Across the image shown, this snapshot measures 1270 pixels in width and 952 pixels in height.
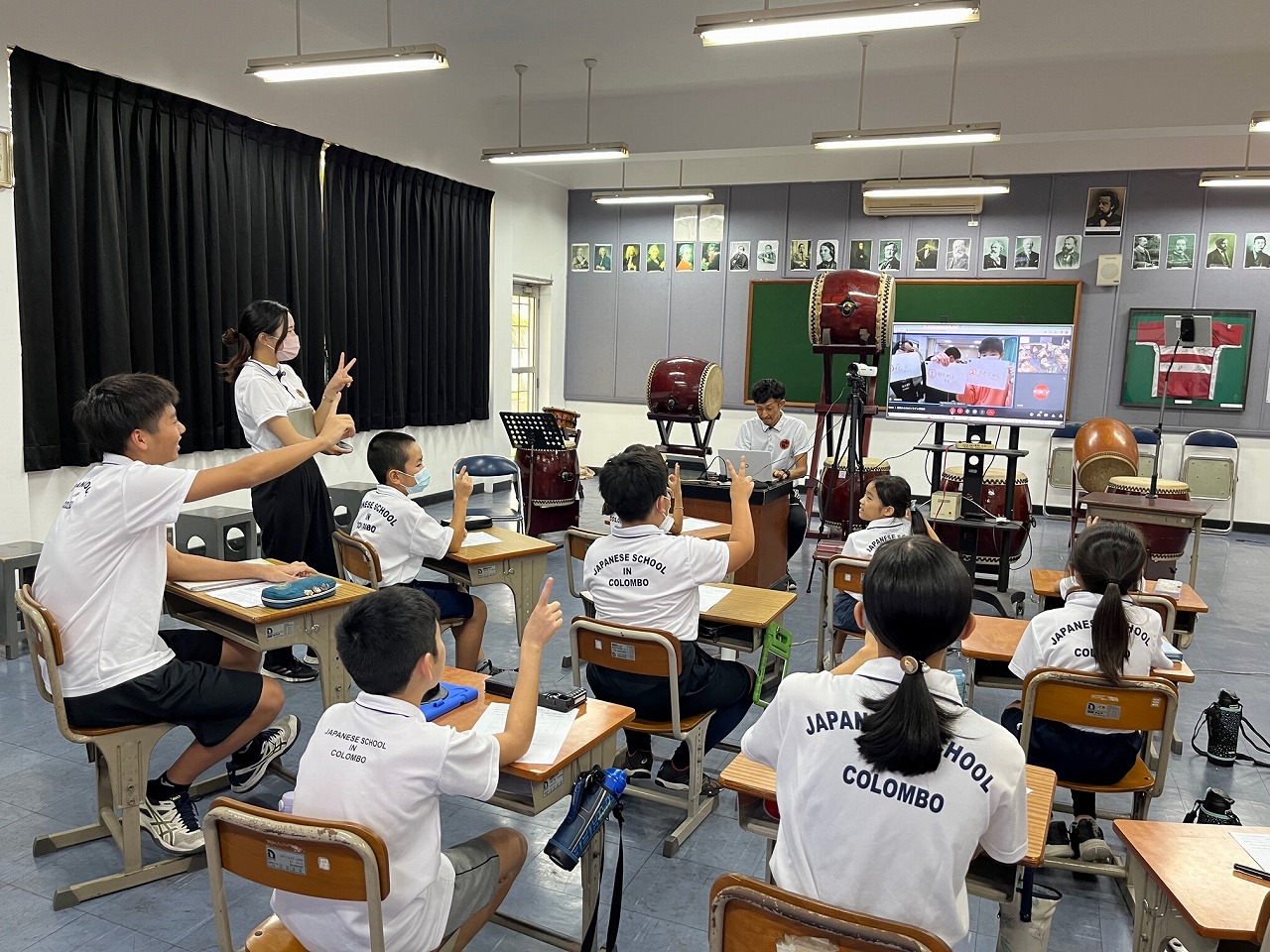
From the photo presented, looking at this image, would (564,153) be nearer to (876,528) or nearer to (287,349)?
(287,349)

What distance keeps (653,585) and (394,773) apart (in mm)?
1318

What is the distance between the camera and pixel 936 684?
140 centimetres

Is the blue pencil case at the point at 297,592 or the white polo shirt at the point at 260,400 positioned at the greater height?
the white polo shirt at the point at 260,400

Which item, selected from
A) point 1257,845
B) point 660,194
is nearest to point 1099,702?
point 1257,845

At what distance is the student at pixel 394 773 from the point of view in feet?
5.07

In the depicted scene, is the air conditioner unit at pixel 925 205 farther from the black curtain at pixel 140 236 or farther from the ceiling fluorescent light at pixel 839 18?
the black curtain at pixel 140 236

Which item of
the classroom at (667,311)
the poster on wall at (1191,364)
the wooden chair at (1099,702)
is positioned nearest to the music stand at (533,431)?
the classroom at (667,311)

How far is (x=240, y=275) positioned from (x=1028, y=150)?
7011 millimetres

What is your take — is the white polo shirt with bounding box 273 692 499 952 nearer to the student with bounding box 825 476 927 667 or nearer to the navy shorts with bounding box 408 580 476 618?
the navy shorts with bounding box 408 580 476 618

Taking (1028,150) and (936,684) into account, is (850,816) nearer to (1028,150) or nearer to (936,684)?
(936,684)

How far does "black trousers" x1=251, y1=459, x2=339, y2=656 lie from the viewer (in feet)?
13.0

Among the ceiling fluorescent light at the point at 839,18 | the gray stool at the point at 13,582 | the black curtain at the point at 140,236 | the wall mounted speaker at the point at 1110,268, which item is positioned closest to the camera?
the ceiling fluorescent light at the point at 839,18

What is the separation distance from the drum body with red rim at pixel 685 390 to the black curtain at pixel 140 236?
262cm

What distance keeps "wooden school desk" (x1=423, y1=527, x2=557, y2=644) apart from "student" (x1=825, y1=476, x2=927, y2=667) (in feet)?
4.12
